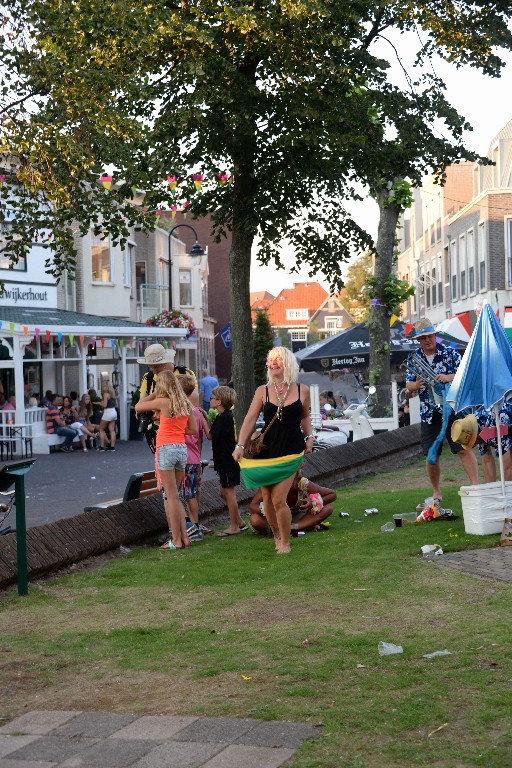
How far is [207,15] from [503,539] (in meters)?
9.37

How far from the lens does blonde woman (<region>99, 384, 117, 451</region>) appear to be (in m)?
29.6

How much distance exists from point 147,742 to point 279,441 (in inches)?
210

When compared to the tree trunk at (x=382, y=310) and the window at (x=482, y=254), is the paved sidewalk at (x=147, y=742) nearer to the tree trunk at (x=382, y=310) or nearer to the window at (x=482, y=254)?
the tree trunk at (x=382, y=310)

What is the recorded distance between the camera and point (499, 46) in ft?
68.0

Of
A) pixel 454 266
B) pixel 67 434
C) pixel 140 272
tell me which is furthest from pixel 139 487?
pixel 140 272

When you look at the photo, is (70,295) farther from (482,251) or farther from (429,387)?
(429,387)

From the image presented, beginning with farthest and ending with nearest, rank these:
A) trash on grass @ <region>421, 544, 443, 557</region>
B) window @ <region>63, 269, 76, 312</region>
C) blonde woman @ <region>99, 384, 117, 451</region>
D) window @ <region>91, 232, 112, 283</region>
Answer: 1. window @ <region>91, 232, 112, 283</region>
2. window @ <region>63, 269, 76, 312</region>
3. blonde woman @ <region>99, 384, 117, 451</region>
4. trash on grass @ <region>421, 544, 443, 557</region>

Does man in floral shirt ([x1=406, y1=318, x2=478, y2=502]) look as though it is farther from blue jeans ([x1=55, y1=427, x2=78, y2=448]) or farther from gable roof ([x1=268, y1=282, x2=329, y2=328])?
gable roof ([x1=268, y1=282, x2=329, y2=328])

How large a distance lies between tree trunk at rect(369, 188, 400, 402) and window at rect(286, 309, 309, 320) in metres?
110

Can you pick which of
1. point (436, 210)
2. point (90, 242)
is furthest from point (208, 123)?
point (436, 210)

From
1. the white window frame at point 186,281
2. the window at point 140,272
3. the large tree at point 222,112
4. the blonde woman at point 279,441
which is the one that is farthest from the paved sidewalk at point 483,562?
the white window frame at point 186,281

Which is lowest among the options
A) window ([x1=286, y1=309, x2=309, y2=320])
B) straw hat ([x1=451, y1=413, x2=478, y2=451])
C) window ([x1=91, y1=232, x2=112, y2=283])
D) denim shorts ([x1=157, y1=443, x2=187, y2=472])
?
denim shorts ([x1=157, y1=443, x2=187, y2=472])

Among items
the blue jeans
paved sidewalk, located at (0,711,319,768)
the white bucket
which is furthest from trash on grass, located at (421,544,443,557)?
the blue jeans

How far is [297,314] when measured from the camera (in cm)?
13938
